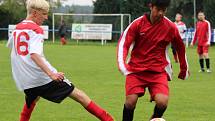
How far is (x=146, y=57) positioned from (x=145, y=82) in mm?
323

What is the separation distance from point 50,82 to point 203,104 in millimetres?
4404

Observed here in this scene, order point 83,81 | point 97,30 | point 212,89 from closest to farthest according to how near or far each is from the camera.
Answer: point 212,89 < point 83,81 < point 97,30

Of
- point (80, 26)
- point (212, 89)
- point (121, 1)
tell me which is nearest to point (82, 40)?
point (80, 26)

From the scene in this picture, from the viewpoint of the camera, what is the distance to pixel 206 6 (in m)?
46.4

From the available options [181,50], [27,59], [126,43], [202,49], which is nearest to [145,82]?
[126,43]

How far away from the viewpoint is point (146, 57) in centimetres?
727

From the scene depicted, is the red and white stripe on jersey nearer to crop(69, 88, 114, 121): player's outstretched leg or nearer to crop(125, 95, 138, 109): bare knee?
crop(69, 88, 114, 121): player's outstretched leg

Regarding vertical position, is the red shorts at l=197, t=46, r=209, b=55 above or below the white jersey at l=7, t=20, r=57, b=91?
below

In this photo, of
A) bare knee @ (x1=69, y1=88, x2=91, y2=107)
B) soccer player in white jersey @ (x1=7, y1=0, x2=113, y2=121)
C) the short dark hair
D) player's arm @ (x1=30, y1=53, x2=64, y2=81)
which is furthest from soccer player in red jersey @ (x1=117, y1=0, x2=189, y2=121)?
player's arm @ (x1=30, y1=53, x2=64, y2=81)

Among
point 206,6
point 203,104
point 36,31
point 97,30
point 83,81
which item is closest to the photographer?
point 36,31

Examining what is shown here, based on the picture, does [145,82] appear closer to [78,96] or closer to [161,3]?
[78,96]

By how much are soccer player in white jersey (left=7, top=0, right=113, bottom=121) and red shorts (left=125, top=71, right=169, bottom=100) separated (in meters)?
0.78

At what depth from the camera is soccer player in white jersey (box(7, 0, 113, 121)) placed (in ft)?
21.8

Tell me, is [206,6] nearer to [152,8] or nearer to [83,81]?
[83,81]
